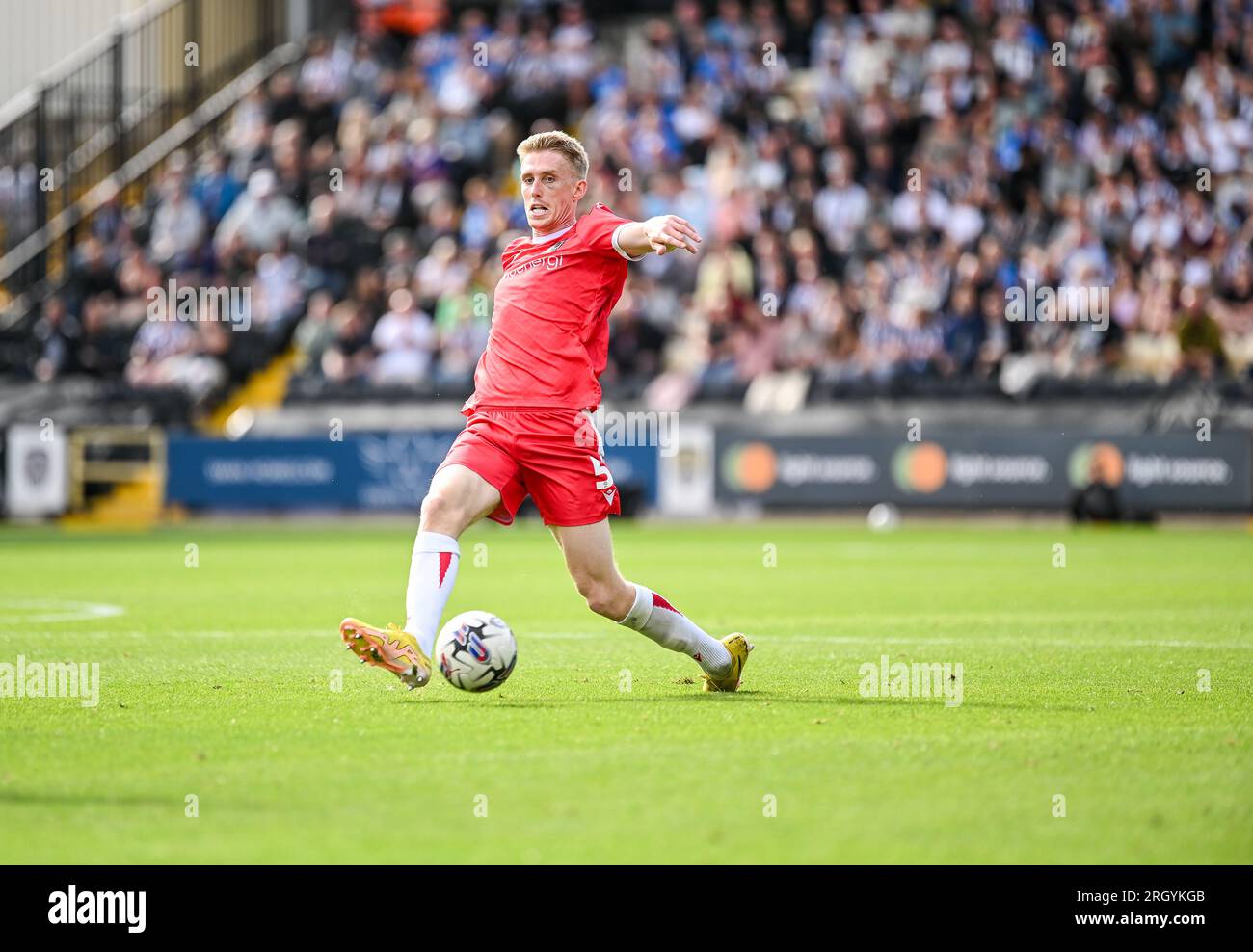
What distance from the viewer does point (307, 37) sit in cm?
3541

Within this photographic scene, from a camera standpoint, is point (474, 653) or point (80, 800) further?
point (474, 653)

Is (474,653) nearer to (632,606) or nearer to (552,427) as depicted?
(632,606)

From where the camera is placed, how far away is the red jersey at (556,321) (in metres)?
7.55

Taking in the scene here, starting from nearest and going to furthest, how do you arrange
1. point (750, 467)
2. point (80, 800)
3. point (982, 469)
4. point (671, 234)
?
point (80, 800)
point (671, 234)
point (982, 469)
point (750, 467)

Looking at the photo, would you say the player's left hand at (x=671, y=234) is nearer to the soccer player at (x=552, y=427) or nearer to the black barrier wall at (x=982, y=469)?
the soccer player at (x=552, y=427)

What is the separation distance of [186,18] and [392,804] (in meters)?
30.8

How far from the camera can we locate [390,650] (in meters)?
7.02

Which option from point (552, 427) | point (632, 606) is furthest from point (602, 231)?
point (632, 606)

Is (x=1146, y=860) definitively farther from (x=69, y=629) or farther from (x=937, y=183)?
(x=937, y=183)

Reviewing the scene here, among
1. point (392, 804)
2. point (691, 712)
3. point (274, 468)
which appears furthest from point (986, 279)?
point (392, 804)

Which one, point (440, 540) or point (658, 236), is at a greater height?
point (658, 236)

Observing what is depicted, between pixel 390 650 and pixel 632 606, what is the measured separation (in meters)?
1.09

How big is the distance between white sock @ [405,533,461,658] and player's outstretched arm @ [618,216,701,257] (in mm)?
1410

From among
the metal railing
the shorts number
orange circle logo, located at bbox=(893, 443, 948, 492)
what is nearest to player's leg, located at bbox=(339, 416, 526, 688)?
the shorts number
